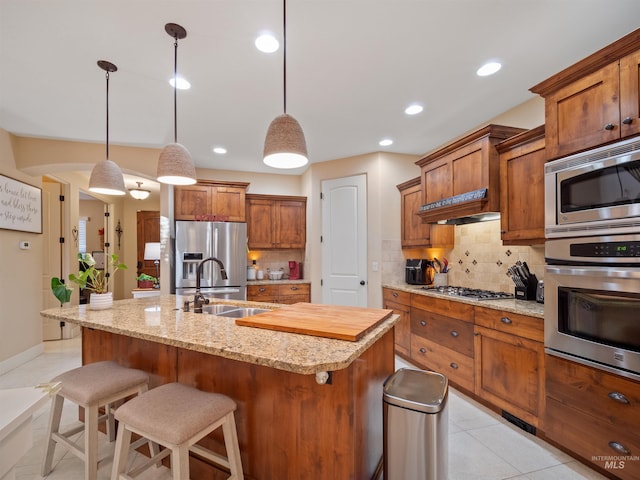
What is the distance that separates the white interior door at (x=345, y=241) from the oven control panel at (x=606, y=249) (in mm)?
2594

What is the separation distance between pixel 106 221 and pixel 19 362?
3788 millimetres

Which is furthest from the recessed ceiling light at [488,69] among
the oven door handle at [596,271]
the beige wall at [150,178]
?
the oven door handle at [596,271]

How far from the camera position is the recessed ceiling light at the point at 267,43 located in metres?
1.96

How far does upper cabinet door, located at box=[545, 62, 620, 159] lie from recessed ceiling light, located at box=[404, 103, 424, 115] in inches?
45.8

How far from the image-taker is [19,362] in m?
3.51

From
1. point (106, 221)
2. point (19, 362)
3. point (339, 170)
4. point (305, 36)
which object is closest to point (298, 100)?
point (305, 36)

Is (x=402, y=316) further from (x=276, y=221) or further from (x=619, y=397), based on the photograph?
(x=276, y=221)

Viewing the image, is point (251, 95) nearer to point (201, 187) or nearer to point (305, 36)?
point (305, 36)

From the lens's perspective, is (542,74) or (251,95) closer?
(542,74)

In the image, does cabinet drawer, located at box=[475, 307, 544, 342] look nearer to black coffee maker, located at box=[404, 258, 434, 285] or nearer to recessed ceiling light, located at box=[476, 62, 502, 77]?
black coffee maker, located at box=[404, 258, 434, 285]

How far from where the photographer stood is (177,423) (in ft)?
4.02

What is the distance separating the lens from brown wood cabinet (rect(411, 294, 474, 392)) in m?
2.66

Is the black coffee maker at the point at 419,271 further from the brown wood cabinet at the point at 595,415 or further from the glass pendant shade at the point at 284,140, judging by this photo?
the glass pendant shade at the point at 284,140

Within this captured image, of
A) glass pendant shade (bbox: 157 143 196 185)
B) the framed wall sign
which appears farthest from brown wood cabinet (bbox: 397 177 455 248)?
the framed wall sign
